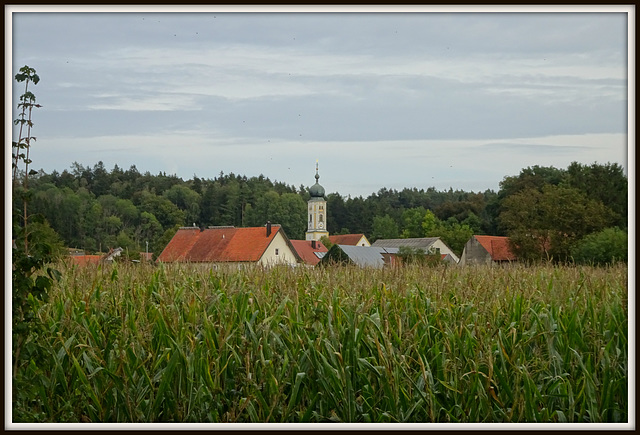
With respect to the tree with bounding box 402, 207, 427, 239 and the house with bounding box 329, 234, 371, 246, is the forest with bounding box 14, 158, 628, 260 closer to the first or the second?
the tree with bounding box 402, 207, 427, 239

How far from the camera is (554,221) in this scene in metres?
34.2

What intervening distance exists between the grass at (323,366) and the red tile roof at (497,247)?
1229 inches

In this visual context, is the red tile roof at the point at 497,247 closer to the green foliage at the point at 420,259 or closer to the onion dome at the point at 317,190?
the green foliage at the point at 420,259

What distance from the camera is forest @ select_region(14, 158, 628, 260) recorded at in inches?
373

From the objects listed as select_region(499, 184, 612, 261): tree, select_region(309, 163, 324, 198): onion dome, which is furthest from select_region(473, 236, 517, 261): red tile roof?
select_region(309, 163, 324, 198): onion dome

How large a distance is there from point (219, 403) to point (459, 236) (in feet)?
182

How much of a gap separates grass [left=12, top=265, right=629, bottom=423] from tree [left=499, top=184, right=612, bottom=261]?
2695cm

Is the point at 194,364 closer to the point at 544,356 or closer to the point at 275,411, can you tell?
the point at 275,411

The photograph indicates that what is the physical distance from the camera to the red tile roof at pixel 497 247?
3640 cm

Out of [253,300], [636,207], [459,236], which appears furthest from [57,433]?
[459,236]

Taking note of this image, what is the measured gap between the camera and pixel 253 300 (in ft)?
18.4

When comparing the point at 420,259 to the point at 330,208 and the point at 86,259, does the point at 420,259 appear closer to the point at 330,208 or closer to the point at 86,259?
the point at 86,259

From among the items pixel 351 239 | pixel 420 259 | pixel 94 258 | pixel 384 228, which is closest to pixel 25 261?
pixel 94 258

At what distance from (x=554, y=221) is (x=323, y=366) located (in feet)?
106
